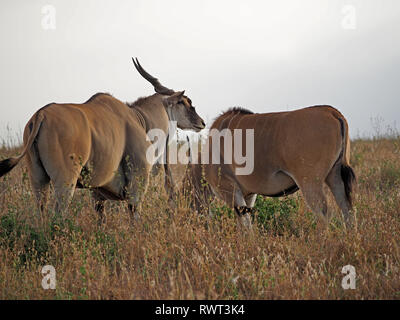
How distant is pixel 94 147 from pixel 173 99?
83.9 inches

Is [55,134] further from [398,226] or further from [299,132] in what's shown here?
[398,226]

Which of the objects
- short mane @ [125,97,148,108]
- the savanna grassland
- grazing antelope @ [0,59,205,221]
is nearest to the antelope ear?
grazing antelope @ [0,59,205,221]

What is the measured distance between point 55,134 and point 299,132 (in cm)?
249

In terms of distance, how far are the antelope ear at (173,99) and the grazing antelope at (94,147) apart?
2 centimetres

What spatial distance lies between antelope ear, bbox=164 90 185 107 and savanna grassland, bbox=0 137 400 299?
5.73 ft

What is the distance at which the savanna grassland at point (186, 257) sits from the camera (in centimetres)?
344

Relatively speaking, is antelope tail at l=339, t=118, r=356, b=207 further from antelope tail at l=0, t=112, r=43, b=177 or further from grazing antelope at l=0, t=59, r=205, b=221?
antelope tail at l=0, t=112, r=43, b=177

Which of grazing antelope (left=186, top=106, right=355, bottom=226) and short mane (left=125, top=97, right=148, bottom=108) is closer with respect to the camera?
grazing antelope (left=186, top=106, right=355, bottom=226)

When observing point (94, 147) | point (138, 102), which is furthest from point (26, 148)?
point (138, 102)

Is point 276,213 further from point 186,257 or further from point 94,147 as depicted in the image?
point 94,147

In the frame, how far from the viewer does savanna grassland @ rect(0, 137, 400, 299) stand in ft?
11.3

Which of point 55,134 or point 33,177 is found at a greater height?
point 55,134
